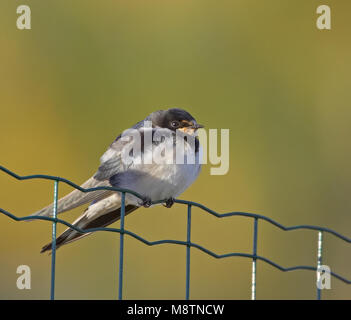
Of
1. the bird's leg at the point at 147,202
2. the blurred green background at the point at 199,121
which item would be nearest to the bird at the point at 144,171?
the bird's leg at the point at 147,202

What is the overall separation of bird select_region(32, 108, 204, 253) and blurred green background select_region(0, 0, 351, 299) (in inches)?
99.3

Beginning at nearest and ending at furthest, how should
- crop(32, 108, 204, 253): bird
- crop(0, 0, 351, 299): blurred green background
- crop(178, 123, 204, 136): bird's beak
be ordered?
crop(32, 108, 204, 253): bird → crop(178, 123, 204, 136): bird's beak → crop(0, 0, 351, 299): blurred green background

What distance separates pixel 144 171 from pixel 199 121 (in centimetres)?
336

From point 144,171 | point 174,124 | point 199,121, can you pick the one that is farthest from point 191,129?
point 199,121

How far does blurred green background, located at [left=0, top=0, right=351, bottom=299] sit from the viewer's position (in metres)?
6.02

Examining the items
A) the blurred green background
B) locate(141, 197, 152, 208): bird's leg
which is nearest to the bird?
locate(141, 197, 152, 208): bird's leg

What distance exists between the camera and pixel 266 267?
634 cm

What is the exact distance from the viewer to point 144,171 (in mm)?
3064

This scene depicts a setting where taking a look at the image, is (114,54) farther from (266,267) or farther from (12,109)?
(266,267)

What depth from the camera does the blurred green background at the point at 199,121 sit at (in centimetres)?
602

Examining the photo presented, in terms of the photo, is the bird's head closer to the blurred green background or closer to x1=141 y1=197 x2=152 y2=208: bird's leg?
x1=141 y1=197 x2=152 y2=208: bird's leg

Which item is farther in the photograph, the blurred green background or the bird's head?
the blurred green background

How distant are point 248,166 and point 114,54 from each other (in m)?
1.50

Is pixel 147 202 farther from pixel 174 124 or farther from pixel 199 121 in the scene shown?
pixel 199 121
